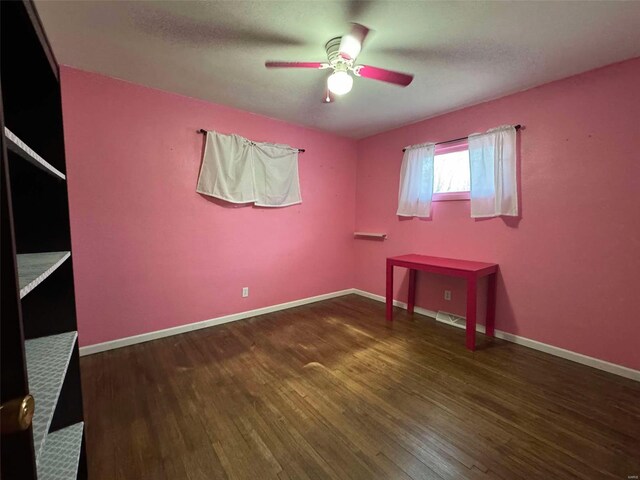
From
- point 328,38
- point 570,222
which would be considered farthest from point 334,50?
point 570,222

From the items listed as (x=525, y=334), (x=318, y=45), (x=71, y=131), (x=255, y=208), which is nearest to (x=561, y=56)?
(x=318, y=45)

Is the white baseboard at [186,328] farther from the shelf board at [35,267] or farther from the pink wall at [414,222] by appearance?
the shelf board at [35,267]

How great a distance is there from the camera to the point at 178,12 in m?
1.62

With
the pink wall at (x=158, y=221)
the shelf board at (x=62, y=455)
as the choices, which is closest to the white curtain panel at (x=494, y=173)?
the pink wall at (x=158, y=221)

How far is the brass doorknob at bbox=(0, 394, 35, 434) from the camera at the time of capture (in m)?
0.42

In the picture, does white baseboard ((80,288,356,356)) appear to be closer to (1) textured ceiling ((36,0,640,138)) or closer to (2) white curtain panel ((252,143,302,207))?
(2) white curtain panel ((252,143,302,207))

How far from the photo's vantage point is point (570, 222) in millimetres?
2357

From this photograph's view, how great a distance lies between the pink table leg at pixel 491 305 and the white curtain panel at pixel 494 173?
2.18 feet

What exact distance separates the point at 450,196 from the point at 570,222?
42.7 inches

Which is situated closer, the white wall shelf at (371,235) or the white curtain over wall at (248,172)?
the white curtain over wall at (248,172)

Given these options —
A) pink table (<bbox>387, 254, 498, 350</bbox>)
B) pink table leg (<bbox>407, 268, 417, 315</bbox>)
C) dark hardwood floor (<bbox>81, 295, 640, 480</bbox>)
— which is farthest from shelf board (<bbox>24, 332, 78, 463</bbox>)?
pink table leg (<bbox>407, 268, 417, 315</bbox>)

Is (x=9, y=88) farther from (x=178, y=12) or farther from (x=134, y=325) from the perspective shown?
(x=134, y=325)

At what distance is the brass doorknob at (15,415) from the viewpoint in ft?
1.37

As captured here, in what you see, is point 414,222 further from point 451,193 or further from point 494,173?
point 494,173
